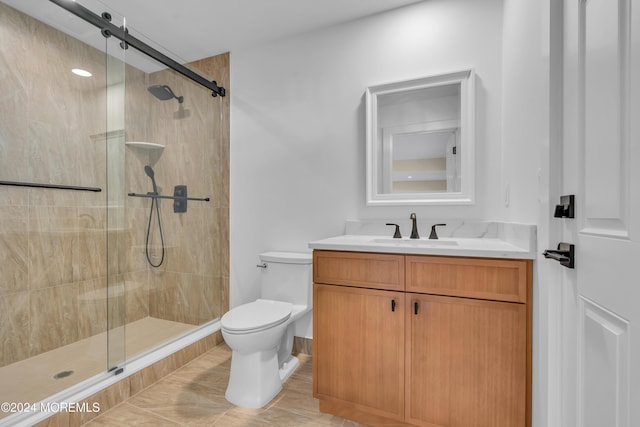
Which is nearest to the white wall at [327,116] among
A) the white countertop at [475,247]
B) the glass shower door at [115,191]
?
the white countertop at [475,247]

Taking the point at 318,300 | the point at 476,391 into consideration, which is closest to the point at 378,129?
the point at 318,300

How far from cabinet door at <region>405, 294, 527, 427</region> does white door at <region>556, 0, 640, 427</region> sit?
9.5 inches

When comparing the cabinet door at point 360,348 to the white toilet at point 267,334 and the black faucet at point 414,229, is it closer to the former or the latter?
the white toilet at point 267,334

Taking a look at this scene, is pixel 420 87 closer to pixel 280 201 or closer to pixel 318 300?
pixel 280 201

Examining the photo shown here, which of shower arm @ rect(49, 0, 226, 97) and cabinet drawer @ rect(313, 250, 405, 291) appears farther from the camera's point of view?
shower arm @ rect(49, 0, 226, 97)

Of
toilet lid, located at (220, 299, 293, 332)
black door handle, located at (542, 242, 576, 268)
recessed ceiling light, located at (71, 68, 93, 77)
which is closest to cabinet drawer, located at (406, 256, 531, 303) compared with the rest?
black door handle, located at (542, 242, 576, 268)

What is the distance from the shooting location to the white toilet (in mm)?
1564

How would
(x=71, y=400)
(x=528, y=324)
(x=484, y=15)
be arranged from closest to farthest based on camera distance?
(x=528, y=324) → (x=71, y=400) → (x=484, y=15)

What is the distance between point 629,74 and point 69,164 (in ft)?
9.27

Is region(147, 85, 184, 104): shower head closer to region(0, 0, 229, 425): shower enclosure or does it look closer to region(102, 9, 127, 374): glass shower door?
region(0, 0, 229, 425): shower enclosure

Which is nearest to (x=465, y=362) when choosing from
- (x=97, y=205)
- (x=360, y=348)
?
(x=360, y=348)

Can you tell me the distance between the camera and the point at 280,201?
230 cm

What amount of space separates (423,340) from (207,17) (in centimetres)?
249

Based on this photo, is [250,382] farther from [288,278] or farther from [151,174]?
[151,174]
